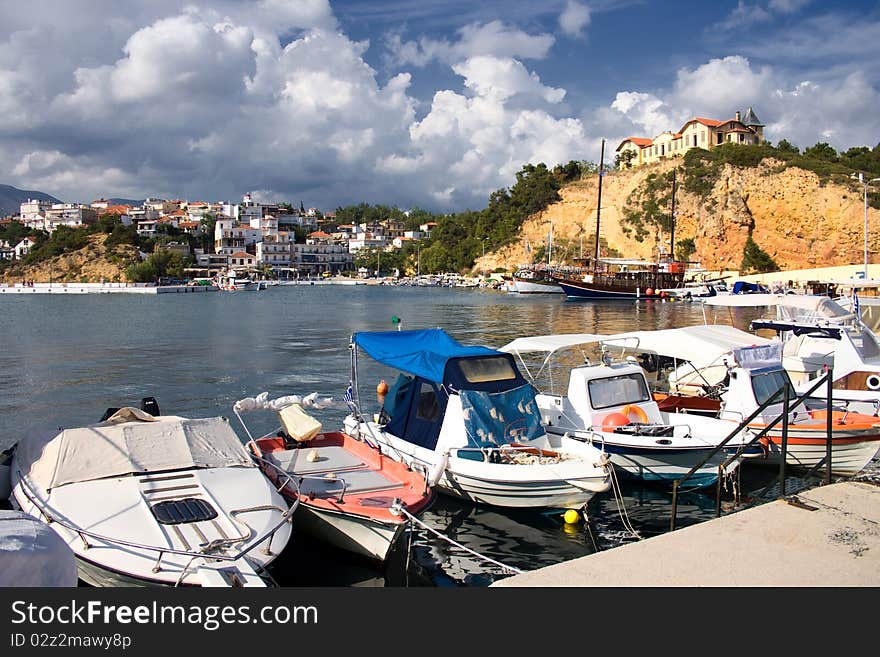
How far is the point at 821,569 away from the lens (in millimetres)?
6320

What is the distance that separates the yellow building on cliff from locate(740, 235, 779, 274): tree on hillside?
24.7 metres

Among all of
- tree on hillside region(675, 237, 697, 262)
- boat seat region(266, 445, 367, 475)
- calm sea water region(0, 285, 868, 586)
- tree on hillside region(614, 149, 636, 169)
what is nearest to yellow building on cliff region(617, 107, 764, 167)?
tree on hillside region(614, 149, 636, 169)

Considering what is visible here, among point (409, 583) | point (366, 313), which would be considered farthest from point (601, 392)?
point (366, 313)

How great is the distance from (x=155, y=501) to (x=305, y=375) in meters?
19.4

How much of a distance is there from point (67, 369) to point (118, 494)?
983 inches

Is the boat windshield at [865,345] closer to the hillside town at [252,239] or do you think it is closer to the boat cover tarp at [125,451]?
the boat cover tarp at [125,451]

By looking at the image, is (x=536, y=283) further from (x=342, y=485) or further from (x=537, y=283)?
(x=342, y=485)

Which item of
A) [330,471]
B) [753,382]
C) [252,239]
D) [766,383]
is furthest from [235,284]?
[330,471]

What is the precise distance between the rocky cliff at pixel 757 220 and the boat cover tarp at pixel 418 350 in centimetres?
9043

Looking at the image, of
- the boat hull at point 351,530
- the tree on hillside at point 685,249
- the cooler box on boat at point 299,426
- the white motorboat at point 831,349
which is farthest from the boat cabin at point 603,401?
the tree on hillside at point 685,249

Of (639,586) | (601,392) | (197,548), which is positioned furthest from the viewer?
(601,392)

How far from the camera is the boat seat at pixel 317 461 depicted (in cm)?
1255

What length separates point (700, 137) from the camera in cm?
11750

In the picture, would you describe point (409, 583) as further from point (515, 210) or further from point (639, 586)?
point (515, 210)
